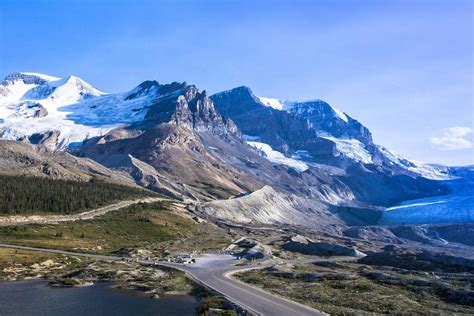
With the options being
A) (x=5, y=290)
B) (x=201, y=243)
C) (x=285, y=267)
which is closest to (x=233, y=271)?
(x=285, y=267)

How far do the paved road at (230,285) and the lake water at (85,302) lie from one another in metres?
6.16

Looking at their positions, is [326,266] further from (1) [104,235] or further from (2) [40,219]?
A: (2) [40,219]

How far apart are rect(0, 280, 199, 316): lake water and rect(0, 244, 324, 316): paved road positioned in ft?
20.2

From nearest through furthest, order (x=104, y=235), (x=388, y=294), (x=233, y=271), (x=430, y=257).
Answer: (x=388, y=294) < (x=233, y=271) < (x=430, y=257) < (x=104, y=235)

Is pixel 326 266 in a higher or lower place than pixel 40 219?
lower

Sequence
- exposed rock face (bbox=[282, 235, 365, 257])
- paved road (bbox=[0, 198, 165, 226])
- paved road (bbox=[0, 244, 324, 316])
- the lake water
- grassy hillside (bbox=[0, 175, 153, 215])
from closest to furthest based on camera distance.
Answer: paved road (bbox=[0, 244, 324, 316]) < the lake water < paved road (bbox=[0, 198, 165, 226]) < exposed rock face (bbox=[282, 235, 365, 257]) < grassy hillside (bbox=[0, 175, 153, 215])

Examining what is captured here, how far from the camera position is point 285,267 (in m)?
106

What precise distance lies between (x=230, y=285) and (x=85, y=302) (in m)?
21.9

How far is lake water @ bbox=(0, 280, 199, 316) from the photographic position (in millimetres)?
62594

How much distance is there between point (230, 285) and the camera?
254 ft

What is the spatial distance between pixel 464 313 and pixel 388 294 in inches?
539

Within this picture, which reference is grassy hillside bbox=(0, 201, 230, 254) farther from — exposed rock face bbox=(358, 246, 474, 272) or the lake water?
the lake water

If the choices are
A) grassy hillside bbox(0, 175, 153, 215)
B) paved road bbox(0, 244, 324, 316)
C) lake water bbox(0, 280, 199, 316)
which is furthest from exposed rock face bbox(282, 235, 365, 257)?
lake water bbox(0, 280, 199, 316)

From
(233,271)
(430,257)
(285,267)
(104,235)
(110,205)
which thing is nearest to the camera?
(233,271)
